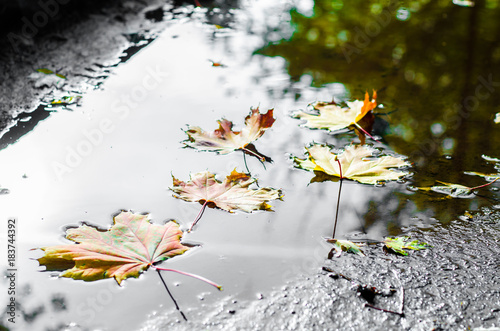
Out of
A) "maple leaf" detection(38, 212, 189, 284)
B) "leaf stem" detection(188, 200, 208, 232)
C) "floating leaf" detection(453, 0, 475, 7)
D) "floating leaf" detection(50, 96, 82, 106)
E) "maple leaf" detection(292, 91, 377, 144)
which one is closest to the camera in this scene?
"maple leaf" detection(38, 212, 189, 284)

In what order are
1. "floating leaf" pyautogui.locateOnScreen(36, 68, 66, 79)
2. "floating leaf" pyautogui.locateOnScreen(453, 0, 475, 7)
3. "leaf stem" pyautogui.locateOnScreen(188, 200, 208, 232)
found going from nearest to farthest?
"leaf stem" pyautogui.locateOnScreen(188, 200, 208, 232), "floating leaf" pyautogui.locateOnScreen(36, 68, 66, 79), "floating leaf" pyautogui.locateOnScreen(453, 0, 475, 7)

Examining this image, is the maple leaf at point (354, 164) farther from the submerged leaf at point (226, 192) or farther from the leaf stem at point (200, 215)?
the leaf stem at point (200, 215)

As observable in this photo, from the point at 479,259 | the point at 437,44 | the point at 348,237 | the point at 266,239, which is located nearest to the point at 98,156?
the point at 266,239

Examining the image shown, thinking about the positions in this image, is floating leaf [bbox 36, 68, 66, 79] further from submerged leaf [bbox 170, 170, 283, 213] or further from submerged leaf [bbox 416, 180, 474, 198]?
submerged leaf [bbox 416, 180, 474, 198]

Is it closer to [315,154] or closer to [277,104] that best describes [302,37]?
[277,104]

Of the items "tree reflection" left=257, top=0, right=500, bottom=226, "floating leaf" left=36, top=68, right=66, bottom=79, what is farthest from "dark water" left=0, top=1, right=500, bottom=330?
Answer: "floating leaf" left=36, top=68, right=66, bottom=79

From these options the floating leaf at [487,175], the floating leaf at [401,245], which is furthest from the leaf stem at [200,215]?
the floating leaf at [487,175]
